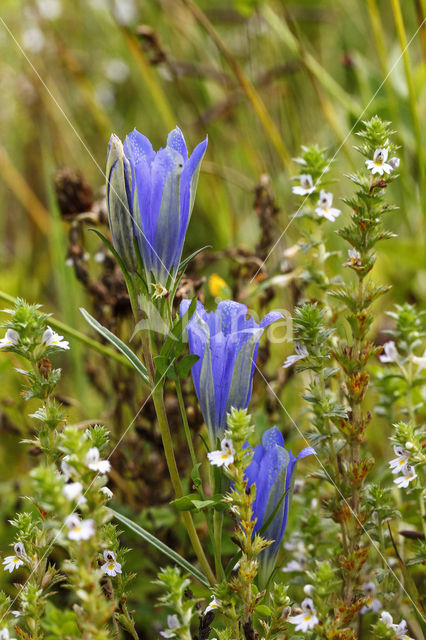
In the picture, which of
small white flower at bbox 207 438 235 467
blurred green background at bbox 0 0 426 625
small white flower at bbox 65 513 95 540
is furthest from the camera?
blurred green background at bbox 0 0 426 625

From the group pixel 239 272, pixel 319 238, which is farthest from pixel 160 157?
pixel 239 272

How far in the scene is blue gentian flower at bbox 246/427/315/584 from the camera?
2.04ft

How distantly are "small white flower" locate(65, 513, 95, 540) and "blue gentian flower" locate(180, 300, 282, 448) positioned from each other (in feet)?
0.69

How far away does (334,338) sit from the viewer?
76 centimetres

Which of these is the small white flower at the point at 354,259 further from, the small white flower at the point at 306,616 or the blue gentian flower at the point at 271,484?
the small white flower at the point at 306,616

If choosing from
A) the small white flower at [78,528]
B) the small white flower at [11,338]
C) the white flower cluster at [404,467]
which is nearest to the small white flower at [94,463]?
the small white flower at [78,528]

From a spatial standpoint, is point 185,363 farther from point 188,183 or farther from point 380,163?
point 380,163

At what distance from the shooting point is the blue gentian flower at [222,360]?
0.63 metres

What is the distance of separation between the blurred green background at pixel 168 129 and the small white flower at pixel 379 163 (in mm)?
232

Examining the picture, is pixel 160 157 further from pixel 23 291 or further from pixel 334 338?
pixel 23 291

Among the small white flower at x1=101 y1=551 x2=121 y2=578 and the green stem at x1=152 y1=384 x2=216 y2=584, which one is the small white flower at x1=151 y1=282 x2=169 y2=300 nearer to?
the green stem at x1=152 y1=384 x2=216 y2=584

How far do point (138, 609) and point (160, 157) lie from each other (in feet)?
1.99

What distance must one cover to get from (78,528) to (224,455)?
151 mm

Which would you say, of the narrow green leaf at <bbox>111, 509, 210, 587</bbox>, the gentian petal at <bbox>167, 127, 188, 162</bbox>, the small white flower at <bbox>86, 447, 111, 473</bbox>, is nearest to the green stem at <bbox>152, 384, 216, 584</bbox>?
the narrow green leaf at <bbox>111, 509, 210, 587</bbox>
